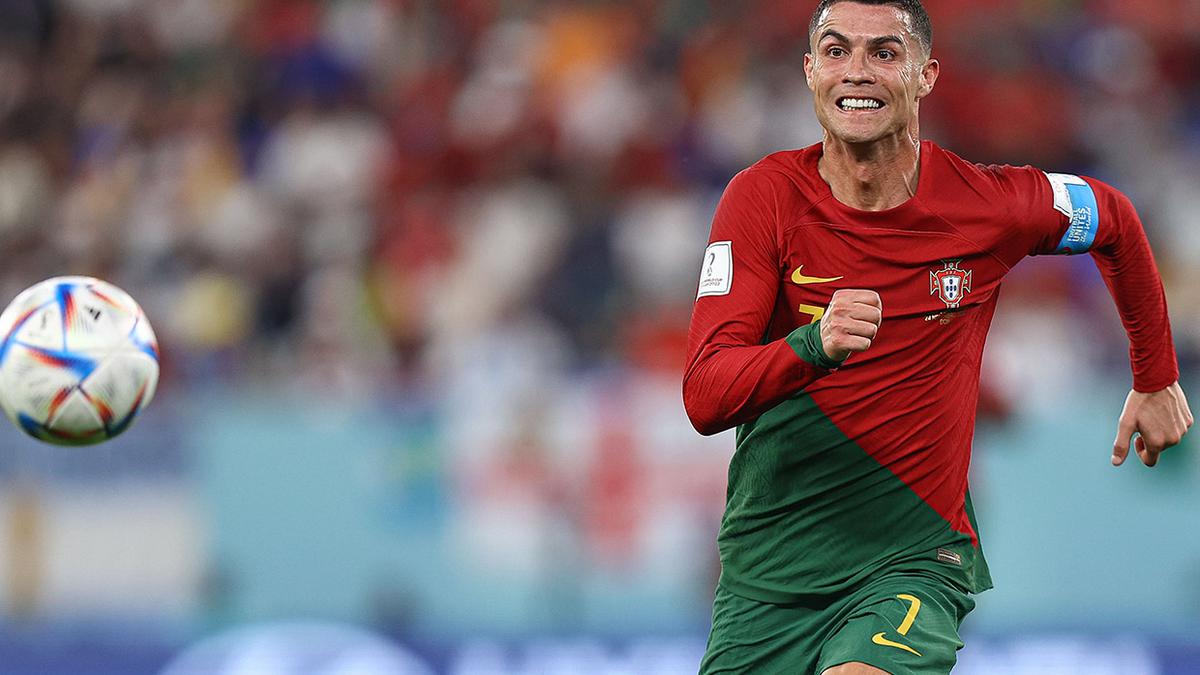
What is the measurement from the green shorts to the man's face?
1.31 metres

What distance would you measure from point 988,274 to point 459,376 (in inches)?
229

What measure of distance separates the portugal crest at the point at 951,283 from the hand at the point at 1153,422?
87 cm

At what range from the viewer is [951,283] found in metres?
5.21

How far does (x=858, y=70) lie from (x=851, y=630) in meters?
1.58

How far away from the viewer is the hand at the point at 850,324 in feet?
14.6

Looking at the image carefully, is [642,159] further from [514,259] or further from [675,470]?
[675,470]

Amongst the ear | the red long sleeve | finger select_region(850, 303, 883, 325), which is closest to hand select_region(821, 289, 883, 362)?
finger select_region(850, 303, 883, 325)

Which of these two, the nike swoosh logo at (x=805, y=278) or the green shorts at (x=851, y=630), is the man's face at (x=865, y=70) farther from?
the green shorts at (x=851, y=630)

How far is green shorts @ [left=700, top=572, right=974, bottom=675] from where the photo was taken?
4859mm

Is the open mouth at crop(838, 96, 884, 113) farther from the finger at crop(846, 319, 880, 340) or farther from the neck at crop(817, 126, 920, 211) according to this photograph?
the finger at crop(846, 319, 880, 340)

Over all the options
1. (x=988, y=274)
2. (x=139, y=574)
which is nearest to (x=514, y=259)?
(x=139, y=574)

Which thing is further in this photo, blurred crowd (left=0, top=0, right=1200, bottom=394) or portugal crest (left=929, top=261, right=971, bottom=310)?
blurred crowd (left=0, top=0, right=1200, bottom=394)

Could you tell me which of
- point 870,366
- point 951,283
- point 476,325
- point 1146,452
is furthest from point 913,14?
point 476,325

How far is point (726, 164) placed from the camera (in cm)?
1215
